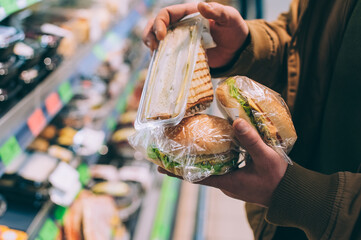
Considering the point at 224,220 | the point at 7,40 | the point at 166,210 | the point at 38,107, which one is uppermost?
the point at 7,40

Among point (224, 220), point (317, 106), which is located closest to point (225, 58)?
point (317, 106)

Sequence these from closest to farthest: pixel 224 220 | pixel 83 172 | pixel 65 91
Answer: pixel 65 91 < pixel 83 172 < pixel 224 220

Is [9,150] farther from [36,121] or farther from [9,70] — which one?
[9,70]

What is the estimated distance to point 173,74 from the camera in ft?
2.69

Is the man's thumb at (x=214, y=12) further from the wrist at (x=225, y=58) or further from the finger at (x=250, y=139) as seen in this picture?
the finger at (x=250, y=139)

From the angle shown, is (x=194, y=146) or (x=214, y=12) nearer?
(x=194, y=146)

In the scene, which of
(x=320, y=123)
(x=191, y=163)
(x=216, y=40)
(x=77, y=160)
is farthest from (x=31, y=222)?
(x=320, y=123)

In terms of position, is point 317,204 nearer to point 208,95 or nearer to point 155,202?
point 208,95

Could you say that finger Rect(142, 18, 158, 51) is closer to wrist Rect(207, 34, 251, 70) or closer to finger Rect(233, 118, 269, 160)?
wrist Rect(207, 34, 251, 70)

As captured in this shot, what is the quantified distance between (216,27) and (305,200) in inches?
23.1

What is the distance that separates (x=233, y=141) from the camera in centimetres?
79

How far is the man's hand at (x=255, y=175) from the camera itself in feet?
2.33

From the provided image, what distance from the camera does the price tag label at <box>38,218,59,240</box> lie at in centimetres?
110

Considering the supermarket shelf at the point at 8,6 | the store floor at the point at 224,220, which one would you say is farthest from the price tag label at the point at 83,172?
the store floor at the point at 224,220
